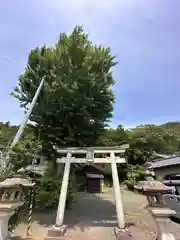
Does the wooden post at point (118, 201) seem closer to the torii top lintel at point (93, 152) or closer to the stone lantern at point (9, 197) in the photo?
the torii top lintel at point (93, 152)

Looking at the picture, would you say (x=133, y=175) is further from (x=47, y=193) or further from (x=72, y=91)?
(x=72, y=91)

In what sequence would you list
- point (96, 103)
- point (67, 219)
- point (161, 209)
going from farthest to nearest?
point (96, 103), point (67, 219), point (161, 209)

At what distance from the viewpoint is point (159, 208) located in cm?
590

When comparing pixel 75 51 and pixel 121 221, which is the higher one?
pixel 75 51

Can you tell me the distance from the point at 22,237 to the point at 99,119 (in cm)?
687

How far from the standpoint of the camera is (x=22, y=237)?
6.69m

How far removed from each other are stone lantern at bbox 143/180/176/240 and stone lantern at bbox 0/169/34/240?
3.70m

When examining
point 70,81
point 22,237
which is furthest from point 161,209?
point 70,81

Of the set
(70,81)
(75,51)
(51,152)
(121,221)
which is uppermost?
(75,51)

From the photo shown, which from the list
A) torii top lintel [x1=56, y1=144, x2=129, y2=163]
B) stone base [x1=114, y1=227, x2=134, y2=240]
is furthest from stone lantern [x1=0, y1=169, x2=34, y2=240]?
stone base [x1=114, y1=227, x2=134, y2=240]

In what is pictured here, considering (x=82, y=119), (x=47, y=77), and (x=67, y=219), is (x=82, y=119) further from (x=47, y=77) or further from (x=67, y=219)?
(x=67, y=219)

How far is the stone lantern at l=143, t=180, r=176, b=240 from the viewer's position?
572 cm

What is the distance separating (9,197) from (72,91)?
584cm

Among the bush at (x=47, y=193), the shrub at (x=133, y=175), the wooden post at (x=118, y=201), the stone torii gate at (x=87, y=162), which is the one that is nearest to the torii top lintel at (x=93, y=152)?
the stone torii gate at (x=87, y=162)
